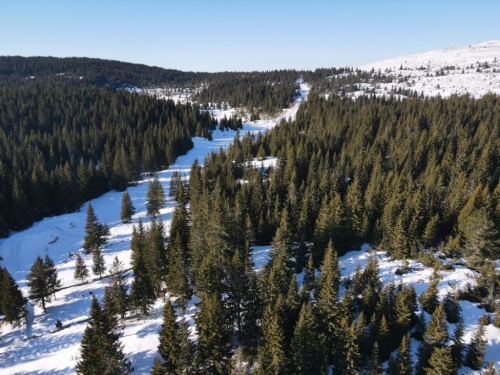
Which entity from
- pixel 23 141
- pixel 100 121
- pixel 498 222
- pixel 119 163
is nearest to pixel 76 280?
pixel 119 163

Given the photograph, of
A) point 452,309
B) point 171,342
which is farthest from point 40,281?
point 452,309

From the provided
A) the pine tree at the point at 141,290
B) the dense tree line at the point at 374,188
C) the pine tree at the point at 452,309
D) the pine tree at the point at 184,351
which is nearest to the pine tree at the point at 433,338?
the pine tree at the point at 452,309

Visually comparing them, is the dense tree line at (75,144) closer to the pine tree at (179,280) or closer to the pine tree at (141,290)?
the pine tree at (141,290)

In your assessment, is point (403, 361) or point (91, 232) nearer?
point (403, 361)

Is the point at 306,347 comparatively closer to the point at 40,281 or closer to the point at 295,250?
the point at 295,250

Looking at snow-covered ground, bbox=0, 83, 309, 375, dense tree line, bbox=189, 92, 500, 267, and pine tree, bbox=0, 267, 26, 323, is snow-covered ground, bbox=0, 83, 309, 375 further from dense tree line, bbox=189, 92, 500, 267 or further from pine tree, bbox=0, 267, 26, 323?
dense tree line, bbox=189, 92, 500, 267

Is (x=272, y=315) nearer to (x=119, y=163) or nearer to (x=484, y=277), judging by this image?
(x=484, y=277)

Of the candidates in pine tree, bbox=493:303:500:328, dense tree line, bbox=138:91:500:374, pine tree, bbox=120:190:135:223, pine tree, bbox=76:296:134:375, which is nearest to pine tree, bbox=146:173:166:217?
pine tree, bbox=120:190:135:223
